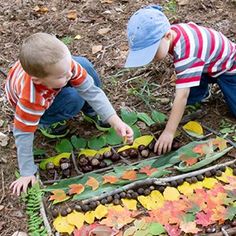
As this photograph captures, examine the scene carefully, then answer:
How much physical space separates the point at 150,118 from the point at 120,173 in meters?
0.44

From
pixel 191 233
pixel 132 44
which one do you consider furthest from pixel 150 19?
pixel 191 233

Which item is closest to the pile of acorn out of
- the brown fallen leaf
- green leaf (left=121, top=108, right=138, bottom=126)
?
green leaf (left=121, top=108, right=138, bottom=126)

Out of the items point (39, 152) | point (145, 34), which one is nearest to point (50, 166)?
point (39, 152)

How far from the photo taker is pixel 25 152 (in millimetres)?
2586

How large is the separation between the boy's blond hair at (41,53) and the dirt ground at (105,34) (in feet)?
2.13

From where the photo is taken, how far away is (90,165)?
9.11 feet

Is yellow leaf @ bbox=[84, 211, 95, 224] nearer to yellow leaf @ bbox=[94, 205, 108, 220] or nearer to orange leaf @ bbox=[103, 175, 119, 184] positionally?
yellow leaf @ bbox=[94, 205, 108, 220]

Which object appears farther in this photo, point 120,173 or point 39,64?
point 120,173

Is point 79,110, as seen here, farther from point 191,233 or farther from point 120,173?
point 191,233

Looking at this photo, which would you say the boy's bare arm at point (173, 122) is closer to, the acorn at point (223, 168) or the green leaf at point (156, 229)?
the acorn at point (223, 168)

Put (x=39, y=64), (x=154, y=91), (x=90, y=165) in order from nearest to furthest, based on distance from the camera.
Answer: (x=39, y=64)
(x=90, y=165)
(x=154, y=91)

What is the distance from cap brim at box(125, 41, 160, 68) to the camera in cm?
255

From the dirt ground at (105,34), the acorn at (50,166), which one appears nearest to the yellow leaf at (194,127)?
the dirt ground at (105,34)

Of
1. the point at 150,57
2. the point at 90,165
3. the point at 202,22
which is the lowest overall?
the point at 90,165
